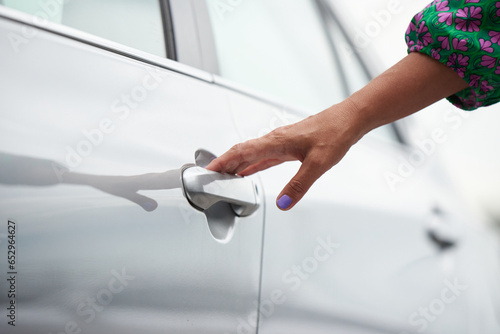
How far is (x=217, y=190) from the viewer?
884 mm

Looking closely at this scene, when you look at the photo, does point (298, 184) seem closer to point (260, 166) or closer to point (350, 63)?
point (260, 166)

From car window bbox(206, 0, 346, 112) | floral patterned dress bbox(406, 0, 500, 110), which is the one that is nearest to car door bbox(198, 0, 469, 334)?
car window bbox(206, 0, 346, 112)

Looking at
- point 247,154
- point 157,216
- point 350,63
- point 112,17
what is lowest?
point 157,216

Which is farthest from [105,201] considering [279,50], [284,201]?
[279,50]

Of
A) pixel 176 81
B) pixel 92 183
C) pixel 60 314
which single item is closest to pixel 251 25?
pixel 176 81

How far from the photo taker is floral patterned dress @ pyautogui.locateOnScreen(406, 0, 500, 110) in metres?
0.93

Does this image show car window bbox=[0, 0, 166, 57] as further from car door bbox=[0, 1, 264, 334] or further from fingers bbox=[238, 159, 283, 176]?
fingers bbox=[238, 159, 283, 176]

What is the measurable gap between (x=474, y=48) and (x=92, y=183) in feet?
2.18

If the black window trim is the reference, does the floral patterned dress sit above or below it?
below

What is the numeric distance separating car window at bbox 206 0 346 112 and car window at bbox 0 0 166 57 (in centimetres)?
16

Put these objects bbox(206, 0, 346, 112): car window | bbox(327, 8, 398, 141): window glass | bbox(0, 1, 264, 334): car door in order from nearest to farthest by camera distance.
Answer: bbox(0, 1, 264, 334): car door
bbox(206, 0, 346, 112): car window
bbox(327, 8, 398, 141): window glass

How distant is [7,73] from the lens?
701 mm

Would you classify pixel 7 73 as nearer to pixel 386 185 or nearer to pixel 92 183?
pixel 92 183

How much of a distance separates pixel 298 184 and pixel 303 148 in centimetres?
7
